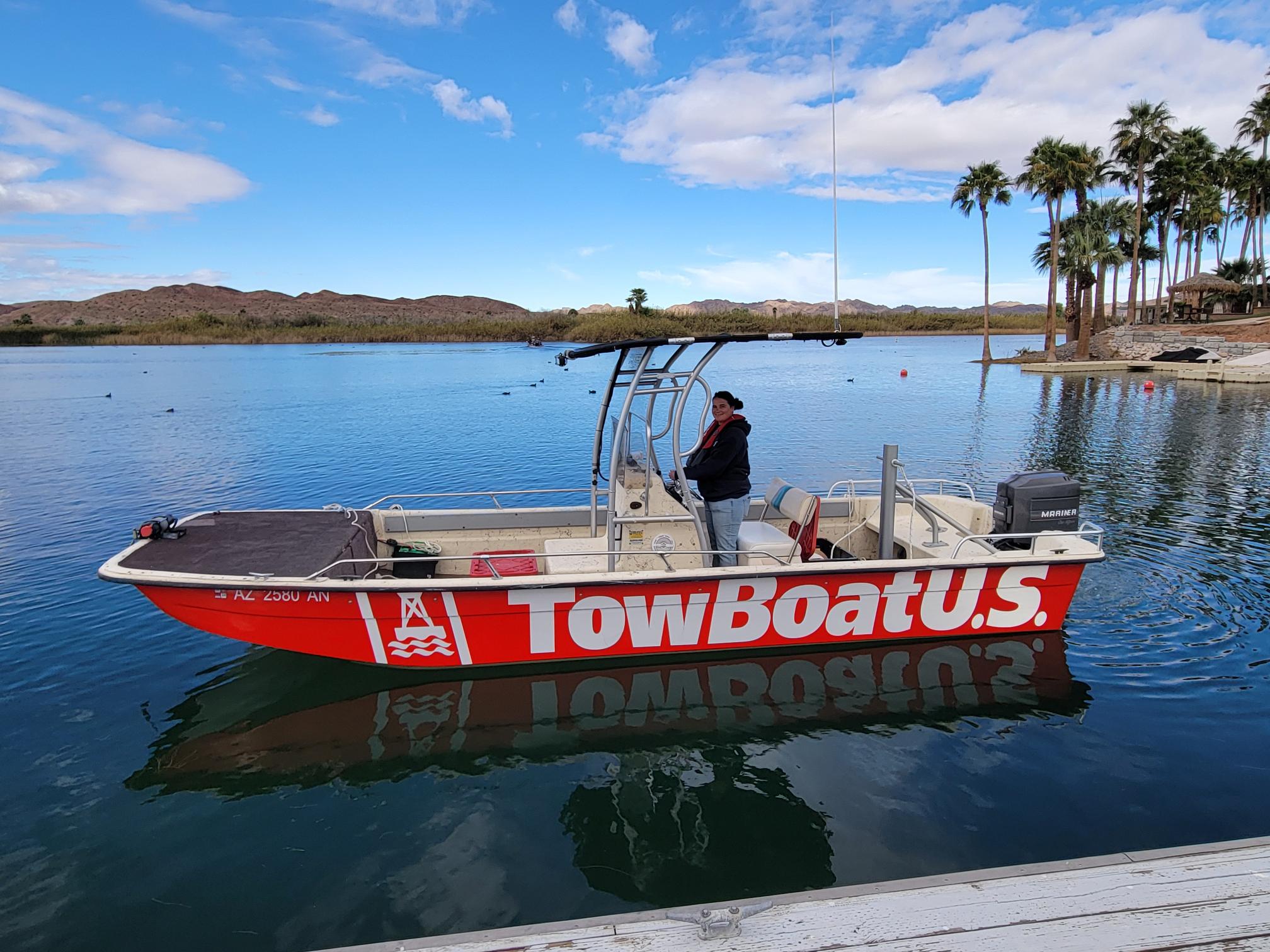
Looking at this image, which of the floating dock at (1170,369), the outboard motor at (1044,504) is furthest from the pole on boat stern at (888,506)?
the floating dock at (1170,369)

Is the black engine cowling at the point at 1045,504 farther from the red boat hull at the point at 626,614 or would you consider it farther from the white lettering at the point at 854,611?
the white lettering at the point at 854,611

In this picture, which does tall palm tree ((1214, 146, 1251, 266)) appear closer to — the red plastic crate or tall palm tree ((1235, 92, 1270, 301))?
tall palm tree ((1235, 92, 1270, 301))

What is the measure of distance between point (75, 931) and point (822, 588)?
19.8 feet

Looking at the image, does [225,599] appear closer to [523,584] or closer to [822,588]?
[523,584]

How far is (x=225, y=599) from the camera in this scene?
6.14 metres

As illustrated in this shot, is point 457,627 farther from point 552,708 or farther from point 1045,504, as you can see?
point 1045,504

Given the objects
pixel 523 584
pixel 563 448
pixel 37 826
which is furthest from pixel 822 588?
pixel 563 448

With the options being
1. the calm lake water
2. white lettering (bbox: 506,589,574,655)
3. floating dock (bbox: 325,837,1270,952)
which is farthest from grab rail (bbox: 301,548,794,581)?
floating dock (bbox: 325,837,1270,952)

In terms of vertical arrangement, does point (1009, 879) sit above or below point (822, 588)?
below

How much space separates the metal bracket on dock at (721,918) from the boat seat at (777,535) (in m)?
3.40

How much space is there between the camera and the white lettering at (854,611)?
7.00m

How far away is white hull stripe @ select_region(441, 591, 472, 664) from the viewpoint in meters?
6.48

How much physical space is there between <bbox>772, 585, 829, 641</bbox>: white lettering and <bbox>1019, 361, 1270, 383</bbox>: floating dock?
37.1m

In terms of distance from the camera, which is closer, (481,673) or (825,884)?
(825,884)
